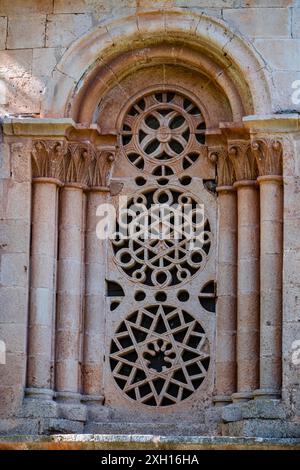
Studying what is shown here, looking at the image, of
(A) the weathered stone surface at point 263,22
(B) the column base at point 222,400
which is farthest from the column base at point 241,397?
(A) the weathered stone surface at point 263,22

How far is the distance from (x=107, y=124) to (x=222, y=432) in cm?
308

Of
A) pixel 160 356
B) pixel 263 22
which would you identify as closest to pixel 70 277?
pixel 160 356

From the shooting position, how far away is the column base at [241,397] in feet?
56.9

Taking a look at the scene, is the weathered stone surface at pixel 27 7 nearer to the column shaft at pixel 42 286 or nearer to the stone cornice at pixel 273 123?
the column shaft at pixel 42 286

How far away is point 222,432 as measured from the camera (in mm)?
17312

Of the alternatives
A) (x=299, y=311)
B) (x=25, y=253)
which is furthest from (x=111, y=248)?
(x=299, y=311)

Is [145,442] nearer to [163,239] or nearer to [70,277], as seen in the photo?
[70,277]

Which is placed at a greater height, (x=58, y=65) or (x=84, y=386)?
(x=58, y=65)

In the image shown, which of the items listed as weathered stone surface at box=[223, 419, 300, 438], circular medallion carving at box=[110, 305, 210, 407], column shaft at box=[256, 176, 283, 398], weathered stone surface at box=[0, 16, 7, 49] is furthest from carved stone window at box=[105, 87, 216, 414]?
weathered stone surface at box=[0, 16, 7, 49]

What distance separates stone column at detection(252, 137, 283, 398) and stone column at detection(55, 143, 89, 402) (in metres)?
1.66

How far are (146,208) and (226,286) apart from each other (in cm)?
106

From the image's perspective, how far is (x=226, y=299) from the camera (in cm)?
1777

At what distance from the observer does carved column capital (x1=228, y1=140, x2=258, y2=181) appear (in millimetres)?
17781
